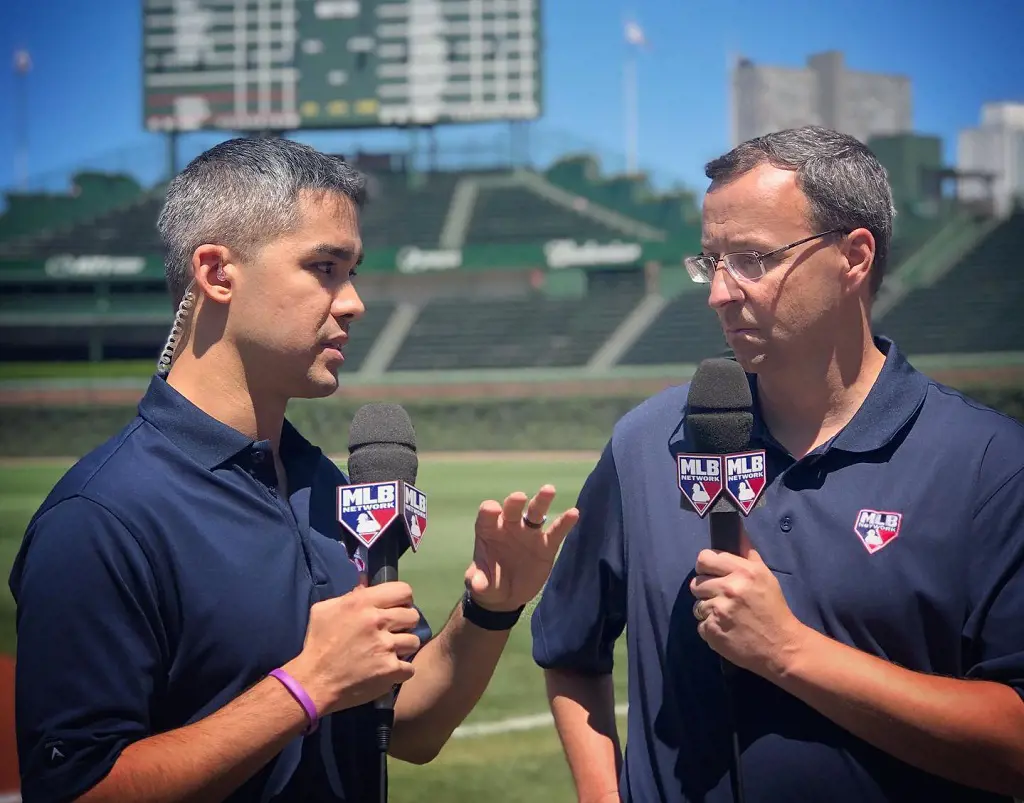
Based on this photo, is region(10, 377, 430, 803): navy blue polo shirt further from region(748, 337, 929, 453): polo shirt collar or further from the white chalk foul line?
the white chalk foul line

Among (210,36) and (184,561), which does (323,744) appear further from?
(210,36)

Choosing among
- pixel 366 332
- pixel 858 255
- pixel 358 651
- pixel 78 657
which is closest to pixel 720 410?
pixel 858 255

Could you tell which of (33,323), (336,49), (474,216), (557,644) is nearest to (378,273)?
(474,216)

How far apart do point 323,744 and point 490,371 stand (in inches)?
1199

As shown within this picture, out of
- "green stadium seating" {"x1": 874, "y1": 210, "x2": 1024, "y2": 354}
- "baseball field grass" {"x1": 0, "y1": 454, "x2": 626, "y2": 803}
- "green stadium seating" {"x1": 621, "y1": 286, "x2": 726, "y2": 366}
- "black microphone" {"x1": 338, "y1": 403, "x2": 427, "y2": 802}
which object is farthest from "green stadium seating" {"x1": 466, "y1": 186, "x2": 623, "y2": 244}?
"black microphone" {"x1": 338, "y1": 403, "x2": 427, "y2": 802}

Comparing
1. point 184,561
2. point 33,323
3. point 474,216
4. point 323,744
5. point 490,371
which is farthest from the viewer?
point 474,216

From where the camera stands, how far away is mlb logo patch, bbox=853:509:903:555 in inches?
94.0

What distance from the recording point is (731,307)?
262cm

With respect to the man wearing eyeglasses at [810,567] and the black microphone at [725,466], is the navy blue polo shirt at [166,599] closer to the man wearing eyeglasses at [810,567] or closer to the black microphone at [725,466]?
the man wearing eyeglasses at [810,567]

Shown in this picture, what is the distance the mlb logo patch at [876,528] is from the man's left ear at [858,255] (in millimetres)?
521

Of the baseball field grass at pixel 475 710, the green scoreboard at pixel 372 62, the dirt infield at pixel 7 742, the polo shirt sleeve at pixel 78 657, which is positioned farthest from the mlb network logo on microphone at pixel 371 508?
the green scoreboard at pixel 372 62

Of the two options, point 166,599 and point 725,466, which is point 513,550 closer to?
point 725,466

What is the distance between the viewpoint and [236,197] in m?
2.46

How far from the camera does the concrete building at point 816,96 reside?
163ft
